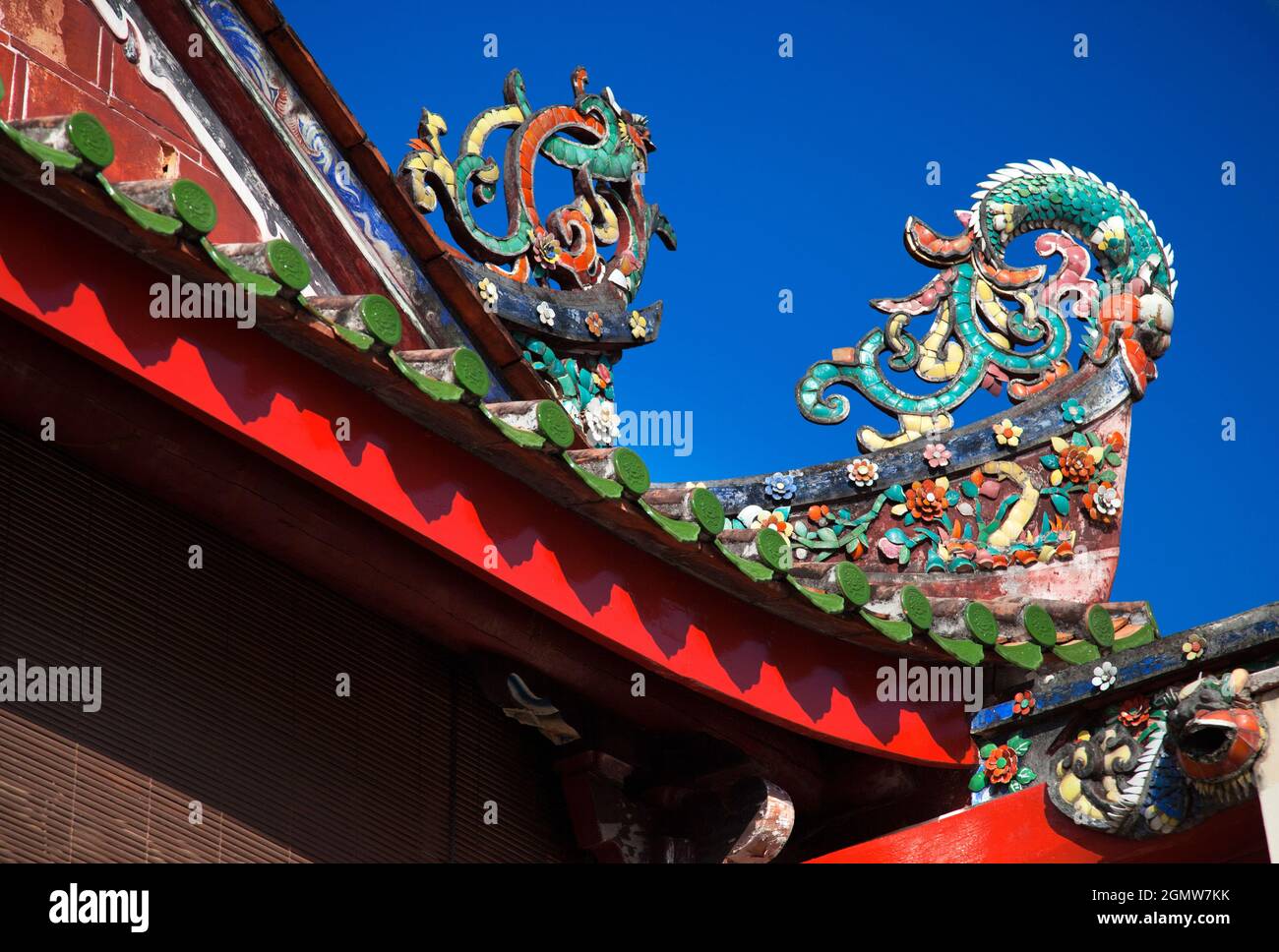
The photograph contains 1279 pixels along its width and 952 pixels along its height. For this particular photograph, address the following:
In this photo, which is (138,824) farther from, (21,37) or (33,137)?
(21,37)

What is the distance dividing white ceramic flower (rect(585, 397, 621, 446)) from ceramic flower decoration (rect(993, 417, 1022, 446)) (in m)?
1.57

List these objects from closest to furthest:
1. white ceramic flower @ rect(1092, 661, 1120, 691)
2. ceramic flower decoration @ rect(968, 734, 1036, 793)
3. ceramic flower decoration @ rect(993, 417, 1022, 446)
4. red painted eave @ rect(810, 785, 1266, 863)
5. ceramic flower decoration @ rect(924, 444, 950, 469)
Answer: red painted eave @ rect(810, 785, 1266, 863), white ceramic flower @ rect(1092, 661, 1120, 691), ceramic flower decoration @ rect(968, 734, 1036, 793), ceramic flower decoration @ rect(924, 444, 950, 469), ceramic flower decoration @ rect(993, 417, 1022, 446)

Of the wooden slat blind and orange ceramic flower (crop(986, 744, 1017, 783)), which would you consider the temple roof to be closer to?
orange ceramic flower (crop(986, 744, 1017, 783))

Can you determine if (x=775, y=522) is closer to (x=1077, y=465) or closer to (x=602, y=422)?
(x=602, y=422)

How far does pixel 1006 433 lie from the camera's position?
28.7 ft

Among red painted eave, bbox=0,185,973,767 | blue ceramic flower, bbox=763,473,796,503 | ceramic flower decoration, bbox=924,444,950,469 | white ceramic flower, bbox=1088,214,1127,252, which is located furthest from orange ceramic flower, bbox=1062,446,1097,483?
red painted eave, bbox=0,185,973,767

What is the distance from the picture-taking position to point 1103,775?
22.2 ft

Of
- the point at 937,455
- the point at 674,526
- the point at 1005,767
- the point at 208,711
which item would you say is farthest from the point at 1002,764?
the point at 208,711

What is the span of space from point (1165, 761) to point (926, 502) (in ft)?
6.92

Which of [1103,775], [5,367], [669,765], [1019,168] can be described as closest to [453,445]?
[5,367]

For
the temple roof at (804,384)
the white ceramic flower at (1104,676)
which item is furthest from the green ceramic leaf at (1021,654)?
the white ceramic flower at (1104,676)

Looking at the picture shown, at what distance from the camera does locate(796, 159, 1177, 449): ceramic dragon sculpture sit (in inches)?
351

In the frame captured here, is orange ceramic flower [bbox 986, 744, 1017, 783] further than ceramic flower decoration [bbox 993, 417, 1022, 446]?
No
